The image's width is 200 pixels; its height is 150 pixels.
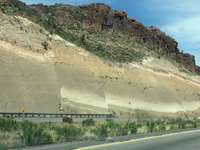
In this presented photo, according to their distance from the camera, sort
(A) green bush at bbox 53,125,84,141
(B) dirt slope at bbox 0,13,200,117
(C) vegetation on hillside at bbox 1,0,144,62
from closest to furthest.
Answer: (A) green bush at bbox 53,125,84,141 → (B) dirt slope at bbox 0,13,200,117 → (C) vegetation on hillside at bbox 1,0,144,62

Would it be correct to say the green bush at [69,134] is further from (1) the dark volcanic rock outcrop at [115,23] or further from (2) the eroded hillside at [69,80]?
(1) the dark volcanic rock outcrop at [115,23]

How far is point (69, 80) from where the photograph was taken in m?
35.5

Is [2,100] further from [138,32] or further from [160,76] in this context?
[138,32]

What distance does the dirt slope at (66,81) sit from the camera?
28.6 metres

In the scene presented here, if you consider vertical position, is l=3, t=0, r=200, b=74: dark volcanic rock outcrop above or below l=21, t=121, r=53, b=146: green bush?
above

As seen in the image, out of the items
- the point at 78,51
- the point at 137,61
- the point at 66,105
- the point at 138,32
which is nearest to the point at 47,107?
the point at 66,105

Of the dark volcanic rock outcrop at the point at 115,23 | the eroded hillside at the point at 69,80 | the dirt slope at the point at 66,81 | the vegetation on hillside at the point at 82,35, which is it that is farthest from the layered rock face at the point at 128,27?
the dirt slope at the point at 66,81

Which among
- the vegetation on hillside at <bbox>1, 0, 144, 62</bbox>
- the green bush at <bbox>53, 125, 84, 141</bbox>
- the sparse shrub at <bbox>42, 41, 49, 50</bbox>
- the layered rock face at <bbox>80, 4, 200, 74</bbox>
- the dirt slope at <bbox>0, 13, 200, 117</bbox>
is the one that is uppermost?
the layered rock face at <bbox>80, 4, 200, 74</bbox>

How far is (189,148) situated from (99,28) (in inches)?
2285

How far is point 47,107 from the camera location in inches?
1156

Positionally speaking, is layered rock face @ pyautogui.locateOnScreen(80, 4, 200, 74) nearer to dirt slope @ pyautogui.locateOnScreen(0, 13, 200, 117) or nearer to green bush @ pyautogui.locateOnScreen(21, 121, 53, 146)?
dirt slope @ pyautogui.locateOnScreen(0, 13, 200, 117)

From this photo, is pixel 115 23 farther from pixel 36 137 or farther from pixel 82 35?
pixel 36 137

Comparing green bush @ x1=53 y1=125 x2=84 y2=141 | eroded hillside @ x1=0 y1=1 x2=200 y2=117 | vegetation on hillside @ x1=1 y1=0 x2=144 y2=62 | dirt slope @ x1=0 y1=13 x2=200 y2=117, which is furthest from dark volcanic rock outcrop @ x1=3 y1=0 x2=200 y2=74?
green bush @ x1=53 y1=125 x2=84 y2=141

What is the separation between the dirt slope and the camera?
28.6 meters
